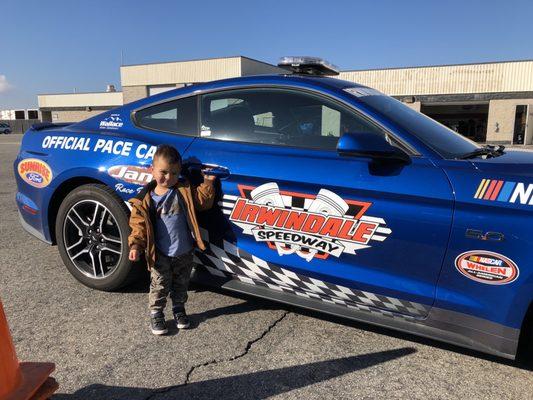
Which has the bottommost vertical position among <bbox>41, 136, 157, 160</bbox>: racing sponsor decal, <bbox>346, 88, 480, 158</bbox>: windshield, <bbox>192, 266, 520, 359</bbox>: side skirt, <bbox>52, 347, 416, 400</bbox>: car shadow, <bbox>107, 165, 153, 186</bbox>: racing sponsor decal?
<bbox>52, 347, 416, 400</bbox>: car shadow

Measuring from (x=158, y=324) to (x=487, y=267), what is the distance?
6.39 feet

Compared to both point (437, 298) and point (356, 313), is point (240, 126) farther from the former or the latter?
point (437, 298)

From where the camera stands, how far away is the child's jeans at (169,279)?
2.89 metres

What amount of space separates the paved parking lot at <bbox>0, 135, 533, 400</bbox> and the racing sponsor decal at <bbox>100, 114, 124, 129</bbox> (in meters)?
1.30

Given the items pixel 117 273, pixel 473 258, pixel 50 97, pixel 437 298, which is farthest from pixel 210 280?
pixel 50 97

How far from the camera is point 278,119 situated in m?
2.98

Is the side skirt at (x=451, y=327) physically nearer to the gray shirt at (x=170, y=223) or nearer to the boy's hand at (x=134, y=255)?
the gray shirt at (x=170, y=223)

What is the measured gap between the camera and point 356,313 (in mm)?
2625

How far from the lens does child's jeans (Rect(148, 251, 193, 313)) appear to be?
289cm

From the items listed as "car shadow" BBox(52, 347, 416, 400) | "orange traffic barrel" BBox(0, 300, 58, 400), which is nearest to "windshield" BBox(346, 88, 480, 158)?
"car shadow" BBox(52, 347, 416, 400)

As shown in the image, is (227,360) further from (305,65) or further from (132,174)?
(305,65)

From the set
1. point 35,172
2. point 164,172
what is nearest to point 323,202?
point 164,172

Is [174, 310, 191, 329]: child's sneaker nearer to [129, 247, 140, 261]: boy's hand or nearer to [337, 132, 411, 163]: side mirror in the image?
[129, 247, 140, 261]: boy's hand

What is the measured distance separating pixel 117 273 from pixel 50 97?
51262 mm
